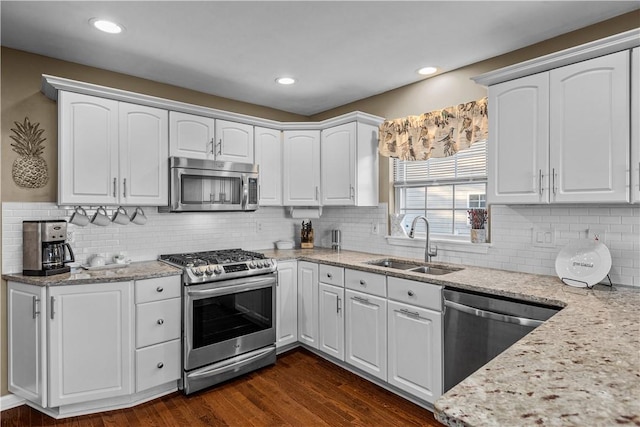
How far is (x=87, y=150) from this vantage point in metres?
2.77

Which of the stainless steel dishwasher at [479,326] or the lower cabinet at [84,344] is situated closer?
the stainless steel dishwasher at [479,326]

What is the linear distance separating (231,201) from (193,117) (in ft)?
2.73

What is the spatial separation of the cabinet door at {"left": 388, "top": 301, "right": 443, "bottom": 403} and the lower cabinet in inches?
68.0

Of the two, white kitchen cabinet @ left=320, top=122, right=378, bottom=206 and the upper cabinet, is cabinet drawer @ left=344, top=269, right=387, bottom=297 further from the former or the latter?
the upper cabinet

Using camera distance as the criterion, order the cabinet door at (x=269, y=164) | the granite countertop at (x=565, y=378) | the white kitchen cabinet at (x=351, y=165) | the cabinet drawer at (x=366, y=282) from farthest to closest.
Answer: the cabinet door at (x=269, y=164) < the white kitchen cabinet at (x=351, y=165) < the cabinet drawer at (x=366, y=282) < the granite countertop at (x=565, y=378)

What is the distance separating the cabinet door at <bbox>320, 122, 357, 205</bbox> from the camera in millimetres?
3602

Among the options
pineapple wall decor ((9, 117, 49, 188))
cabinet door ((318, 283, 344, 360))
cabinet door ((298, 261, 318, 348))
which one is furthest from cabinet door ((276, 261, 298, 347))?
pineapple wall decor ((9, 117, 49, 188))

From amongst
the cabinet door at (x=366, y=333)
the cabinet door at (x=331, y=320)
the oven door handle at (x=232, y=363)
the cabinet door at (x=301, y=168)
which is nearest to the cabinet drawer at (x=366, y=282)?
the cabinet door at (x=366, y=333)

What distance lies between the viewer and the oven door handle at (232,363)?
2.87m

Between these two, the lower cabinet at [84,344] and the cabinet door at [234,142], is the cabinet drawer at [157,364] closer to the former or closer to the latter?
the lower cabinet at [84,344]

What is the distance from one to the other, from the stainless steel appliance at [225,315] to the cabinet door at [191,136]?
94cm

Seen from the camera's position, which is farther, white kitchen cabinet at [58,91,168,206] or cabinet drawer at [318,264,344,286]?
cabinet drawer at [318,264,344,286]

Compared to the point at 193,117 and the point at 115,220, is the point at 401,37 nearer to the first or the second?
the point at 193,117

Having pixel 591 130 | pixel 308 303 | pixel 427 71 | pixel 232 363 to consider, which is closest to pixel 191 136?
pixel 308 303
